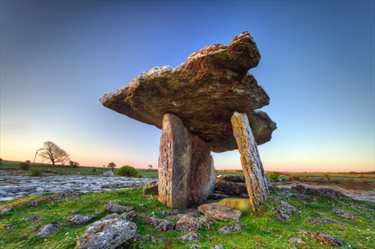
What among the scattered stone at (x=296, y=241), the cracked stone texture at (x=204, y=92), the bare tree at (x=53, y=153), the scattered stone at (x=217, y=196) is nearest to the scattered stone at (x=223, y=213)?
the scattered stone at (x=296, y=241)

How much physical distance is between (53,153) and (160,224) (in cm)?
4100

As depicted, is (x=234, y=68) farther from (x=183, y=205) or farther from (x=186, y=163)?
(x=183, y=205)

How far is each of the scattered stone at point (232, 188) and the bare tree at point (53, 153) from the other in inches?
1508

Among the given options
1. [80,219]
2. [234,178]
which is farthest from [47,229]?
[234,178]

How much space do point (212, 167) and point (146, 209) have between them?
22.5 feet

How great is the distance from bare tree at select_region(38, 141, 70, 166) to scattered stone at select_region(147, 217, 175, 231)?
40.4 metres

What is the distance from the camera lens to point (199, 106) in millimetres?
8695

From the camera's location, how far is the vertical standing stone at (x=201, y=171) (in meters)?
10.9

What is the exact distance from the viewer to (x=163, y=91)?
307 inches

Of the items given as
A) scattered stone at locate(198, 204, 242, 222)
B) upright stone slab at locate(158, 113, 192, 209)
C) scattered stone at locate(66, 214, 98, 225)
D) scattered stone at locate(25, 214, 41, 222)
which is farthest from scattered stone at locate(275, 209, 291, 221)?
scattered stone at locate(25, 214, 41, 222)

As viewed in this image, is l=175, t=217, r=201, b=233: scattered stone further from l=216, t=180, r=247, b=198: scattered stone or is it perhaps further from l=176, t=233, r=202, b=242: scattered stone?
l=216, t=180, r=247, b=198: scattered stone

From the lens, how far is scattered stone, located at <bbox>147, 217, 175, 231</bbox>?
5190mm

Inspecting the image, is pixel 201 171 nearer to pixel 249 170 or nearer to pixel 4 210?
pixel 249 170

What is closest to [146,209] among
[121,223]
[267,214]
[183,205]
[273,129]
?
[183,205]
